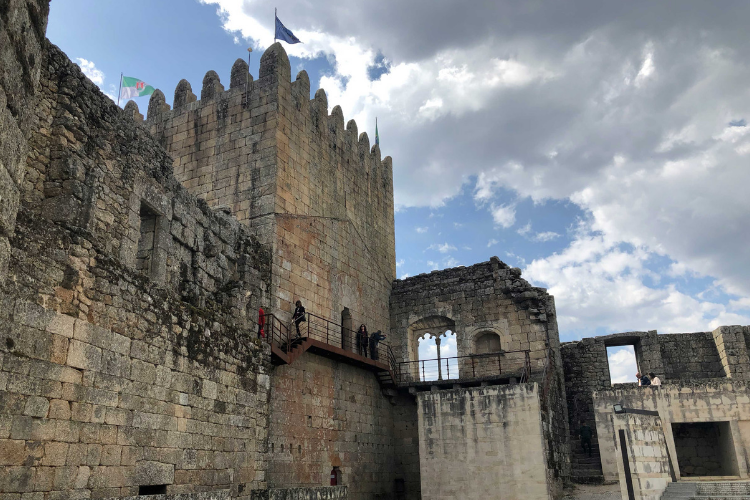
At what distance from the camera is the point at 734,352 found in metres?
18.1

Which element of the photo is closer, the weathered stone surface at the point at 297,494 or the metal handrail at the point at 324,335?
the weathered stone surface at the point at 297,494

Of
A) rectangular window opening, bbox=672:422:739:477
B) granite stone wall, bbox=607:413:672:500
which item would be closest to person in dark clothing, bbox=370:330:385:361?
rectangular window opening, bbox=672:422:739:477

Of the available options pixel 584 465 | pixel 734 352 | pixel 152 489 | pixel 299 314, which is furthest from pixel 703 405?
pixel 152 489

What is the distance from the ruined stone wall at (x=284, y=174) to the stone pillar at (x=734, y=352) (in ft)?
33.4

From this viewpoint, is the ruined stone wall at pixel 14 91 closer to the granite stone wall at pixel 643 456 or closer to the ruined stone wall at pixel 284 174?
the granite stone wall at pixel 643 456

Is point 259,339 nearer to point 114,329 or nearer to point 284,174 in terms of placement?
point 114,329

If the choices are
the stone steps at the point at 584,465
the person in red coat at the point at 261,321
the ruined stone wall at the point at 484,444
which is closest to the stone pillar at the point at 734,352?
the stone steps at the point at 584,465

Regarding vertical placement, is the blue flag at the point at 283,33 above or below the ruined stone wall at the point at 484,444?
above

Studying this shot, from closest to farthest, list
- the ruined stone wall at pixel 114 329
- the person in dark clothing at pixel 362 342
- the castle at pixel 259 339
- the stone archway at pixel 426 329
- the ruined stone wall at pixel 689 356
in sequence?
the ruined stone wall at pixel 114 329 < the castle at pixel 259 339 < the person in dark clothing at pixel 362 342 < the stone archway at pixel 426 329 < the ruined stone wall at pixel 689 356

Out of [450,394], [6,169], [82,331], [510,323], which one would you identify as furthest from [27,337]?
[510,323]

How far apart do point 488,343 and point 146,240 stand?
11.4 metres

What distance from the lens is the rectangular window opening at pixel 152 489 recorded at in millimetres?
7652

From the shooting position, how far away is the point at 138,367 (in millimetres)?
7652

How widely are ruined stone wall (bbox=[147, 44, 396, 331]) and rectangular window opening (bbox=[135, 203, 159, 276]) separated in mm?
4263
